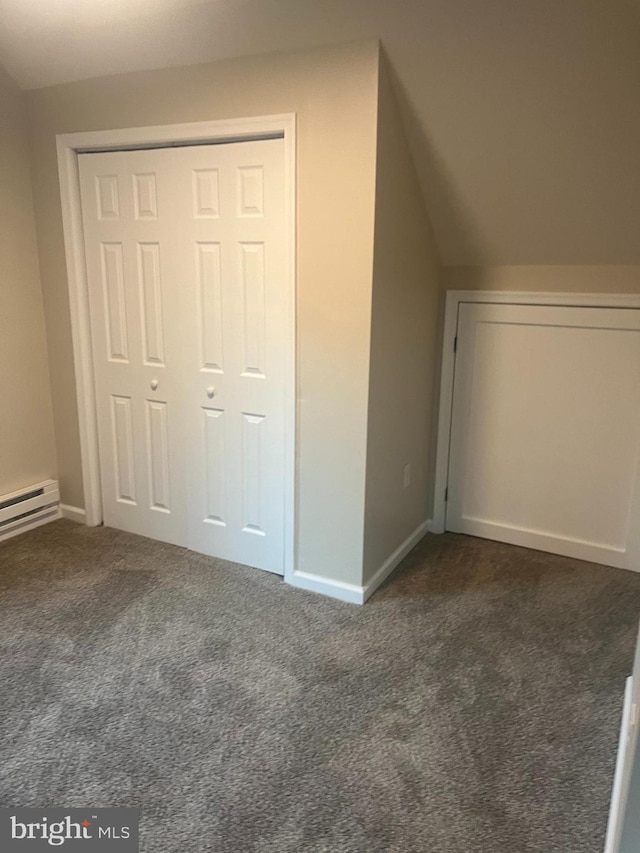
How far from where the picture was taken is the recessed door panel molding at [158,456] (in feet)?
10.3

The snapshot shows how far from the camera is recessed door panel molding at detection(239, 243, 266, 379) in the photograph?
272 centimetres

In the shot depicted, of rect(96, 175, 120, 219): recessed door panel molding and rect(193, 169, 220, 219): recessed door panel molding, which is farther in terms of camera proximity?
rect(96, 175, 120, 219): recessed door panel molding

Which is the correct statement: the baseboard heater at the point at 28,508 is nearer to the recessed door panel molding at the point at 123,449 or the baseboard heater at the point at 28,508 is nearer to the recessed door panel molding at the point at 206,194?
the recessed door panel molding at the point at 123,449

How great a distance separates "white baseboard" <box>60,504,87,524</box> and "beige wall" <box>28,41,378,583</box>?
1340mm

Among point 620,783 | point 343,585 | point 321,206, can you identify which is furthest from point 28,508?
point 620,783

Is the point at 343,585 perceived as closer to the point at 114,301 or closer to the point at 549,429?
the point at 549,429

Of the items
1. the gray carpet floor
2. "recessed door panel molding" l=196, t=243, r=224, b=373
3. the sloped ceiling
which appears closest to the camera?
the gray carpet floor

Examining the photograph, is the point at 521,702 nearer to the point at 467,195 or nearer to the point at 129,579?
the point at 129,579

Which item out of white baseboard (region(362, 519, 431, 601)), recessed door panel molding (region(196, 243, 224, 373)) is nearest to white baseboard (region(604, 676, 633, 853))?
white baseboard (region(362, 519, 431, 601))

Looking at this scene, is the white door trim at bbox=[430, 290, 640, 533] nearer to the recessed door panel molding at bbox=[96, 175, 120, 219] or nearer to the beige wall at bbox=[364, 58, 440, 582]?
the beige wall at bbox=[364, 58, 440, 582]

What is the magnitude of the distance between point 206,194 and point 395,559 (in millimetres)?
1804

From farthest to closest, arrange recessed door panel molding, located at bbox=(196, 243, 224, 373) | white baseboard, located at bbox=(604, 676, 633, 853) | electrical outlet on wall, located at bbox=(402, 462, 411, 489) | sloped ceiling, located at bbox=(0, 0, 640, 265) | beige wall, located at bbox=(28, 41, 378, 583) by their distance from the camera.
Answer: electrical outlet on wall, located at bbox=(402, 462, 411, 489) → recessed door panel molding, located at bbox=(196, 243, 224, 373) → beige wall, located at bbox=(28, 41, 378, 583) → sloped ceiling, located at bbox=(0, 0, 640, 265) → white baseboard, located at bbox=(604, 676, 633, 853)

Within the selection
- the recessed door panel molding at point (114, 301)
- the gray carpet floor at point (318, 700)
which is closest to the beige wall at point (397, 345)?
the gray carpet floor at point (318, 700)

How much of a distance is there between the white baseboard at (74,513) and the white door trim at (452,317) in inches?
72.4
